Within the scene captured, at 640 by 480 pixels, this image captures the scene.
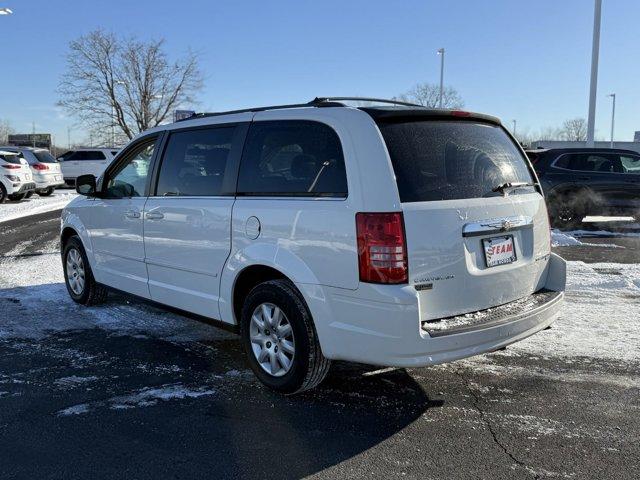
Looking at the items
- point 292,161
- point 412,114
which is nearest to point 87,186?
point 292,161

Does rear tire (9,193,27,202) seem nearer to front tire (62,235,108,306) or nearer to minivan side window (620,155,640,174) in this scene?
front tire (62,235,108,306)

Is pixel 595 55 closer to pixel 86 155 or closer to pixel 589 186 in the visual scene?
pixel 589 186

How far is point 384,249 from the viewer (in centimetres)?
332

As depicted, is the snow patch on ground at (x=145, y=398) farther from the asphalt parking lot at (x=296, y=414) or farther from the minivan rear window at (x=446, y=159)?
the minivan rear window at (x=446, y=159)

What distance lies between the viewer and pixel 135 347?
495cm

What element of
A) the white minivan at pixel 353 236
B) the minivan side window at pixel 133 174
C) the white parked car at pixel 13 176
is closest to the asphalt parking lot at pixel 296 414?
the white minivan at pixel 353 236

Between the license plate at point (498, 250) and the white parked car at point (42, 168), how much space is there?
19.3m

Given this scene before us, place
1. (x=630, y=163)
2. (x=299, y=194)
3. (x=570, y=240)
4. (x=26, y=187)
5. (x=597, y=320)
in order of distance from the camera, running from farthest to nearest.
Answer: (x=26, y=187) → (x=630, y=163) → (x=570, y=240) → (x=597, y=320) → (x=299, y=194)

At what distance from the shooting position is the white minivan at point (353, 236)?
338 centimetres

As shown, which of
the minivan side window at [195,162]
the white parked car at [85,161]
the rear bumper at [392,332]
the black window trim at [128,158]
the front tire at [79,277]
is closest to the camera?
the rear bumper at [392,332]

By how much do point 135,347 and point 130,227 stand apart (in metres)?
1.04

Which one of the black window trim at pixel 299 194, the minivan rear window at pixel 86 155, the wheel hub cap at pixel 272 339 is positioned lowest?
the wheel hub cap at pixel 272 339

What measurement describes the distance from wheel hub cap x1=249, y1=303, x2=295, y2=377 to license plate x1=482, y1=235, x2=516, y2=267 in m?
1.32

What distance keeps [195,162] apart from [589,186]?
1002 cm
